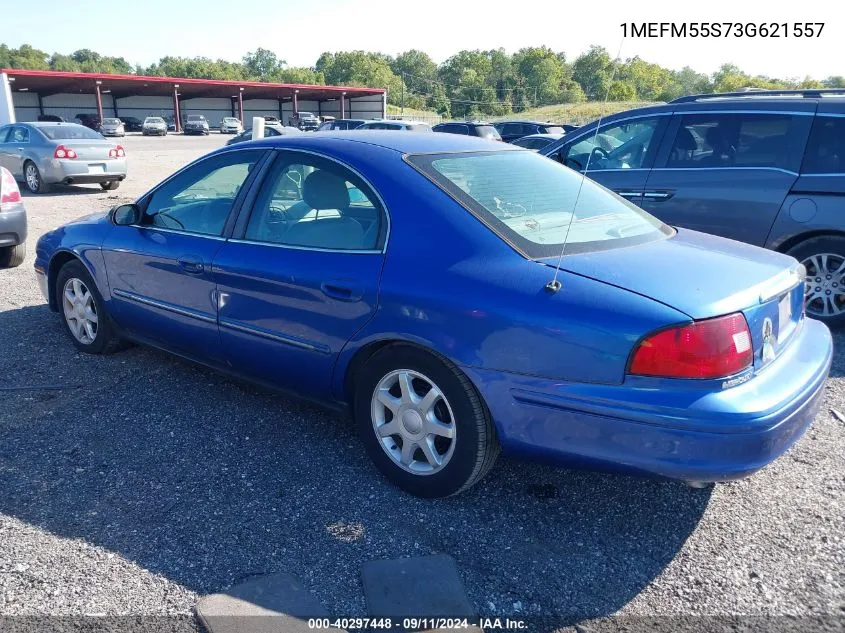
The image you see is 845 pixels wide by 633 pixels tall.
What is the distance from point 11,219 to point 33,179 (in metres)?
7.97

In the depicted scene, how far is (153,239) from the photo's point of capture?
4129 millimetres

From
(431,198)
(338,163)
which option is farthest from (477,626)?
(338,163)

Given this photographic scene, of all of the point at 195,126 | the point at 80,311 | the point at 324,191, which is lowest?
the point at 195,126

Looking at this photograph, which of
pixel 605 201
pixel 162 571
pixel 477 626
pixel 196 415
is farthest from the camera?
pixel 196 415

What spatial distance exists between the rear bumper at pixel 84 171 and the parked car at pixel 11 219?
273 inches

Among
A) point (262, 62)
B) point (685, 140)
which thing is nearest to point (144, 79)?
point (685, 140)

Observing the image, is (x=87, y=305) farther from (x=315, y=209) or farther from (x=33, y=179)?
(x=33, y=179)

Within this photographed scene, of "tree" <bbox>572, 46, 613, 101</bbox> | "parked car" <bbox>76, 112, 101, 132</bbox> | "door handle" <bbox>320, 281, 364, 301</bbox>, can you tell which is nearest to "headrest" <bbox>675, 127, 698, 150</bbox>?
"tree" <bbox>572, 46, 613, 101</bbox>

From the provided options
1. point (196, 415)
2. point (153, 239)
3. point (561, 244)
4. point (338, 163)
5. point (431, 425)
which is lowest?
point (196, 415)

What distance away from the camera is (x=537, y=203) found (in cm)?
329

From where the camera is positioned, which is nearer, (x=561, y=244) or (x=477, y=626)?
(x=477, y=626)

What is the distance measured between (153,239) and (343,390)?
1672 millimetres

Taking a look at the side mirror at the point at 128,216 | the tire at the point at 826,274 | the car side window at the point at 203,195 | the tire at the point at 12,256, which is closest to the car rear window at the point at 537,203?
the car side window at the point at 203,195

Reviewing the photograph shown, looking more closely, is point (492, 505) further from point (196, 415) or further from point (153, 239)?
point (153, 239)
